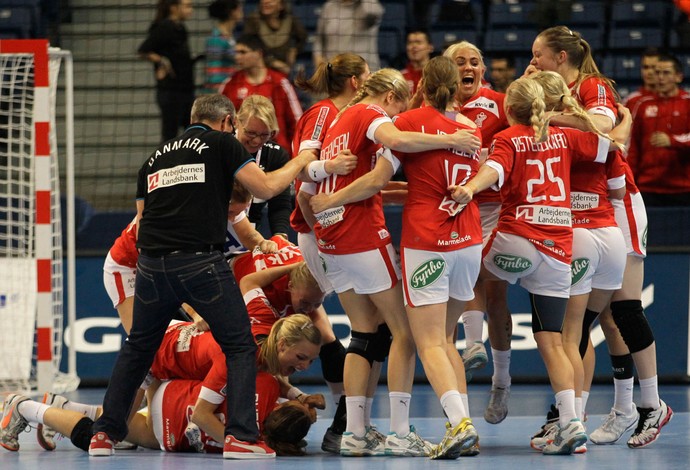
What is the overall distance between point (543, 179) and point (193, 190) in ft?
6.11

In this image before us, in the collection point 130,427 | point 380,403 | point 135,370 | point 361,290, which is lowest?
point 380,403

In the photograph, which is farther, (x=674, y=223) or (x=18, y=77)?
Answer: (x=18, y=77)

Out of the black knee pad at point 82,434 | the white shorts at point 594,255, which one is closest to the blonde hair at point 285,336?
the black knee pad at point 82,434

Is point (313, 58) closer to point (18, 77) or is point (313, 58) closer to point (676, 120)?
point (18, 77)

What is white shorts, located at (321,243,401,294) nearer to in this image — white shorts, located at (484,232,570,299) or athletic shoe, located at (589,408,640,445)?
white shorts, located at (484,232,570,299)

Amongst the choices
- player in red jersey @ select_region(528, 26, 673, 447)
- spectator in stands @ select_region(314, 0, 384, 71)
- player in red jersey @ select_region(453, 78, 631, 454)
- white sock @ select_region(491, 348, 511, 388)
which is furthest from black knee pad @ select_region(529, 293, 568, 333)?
spectator in stands @ select_region(314, 0, 384, 71)

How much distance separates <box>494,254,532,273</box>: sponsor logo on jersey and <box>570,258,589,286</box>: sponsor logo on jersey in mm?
299

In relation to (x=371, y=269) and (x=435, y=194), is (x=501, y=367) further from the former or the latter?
(x=435, y=194)

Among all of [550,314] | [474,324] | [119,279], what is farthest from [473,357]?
[119,279]

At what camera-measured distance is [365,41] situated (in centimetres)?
1070

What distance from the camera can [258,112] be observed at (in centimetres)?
669

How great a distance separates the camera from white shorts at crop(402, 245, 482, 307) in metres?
5.89

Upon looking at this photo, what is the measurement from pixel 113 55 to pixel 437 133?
6941 millimetres

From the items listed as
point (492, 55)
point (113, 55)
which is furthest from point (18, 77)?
point (492, 55)
